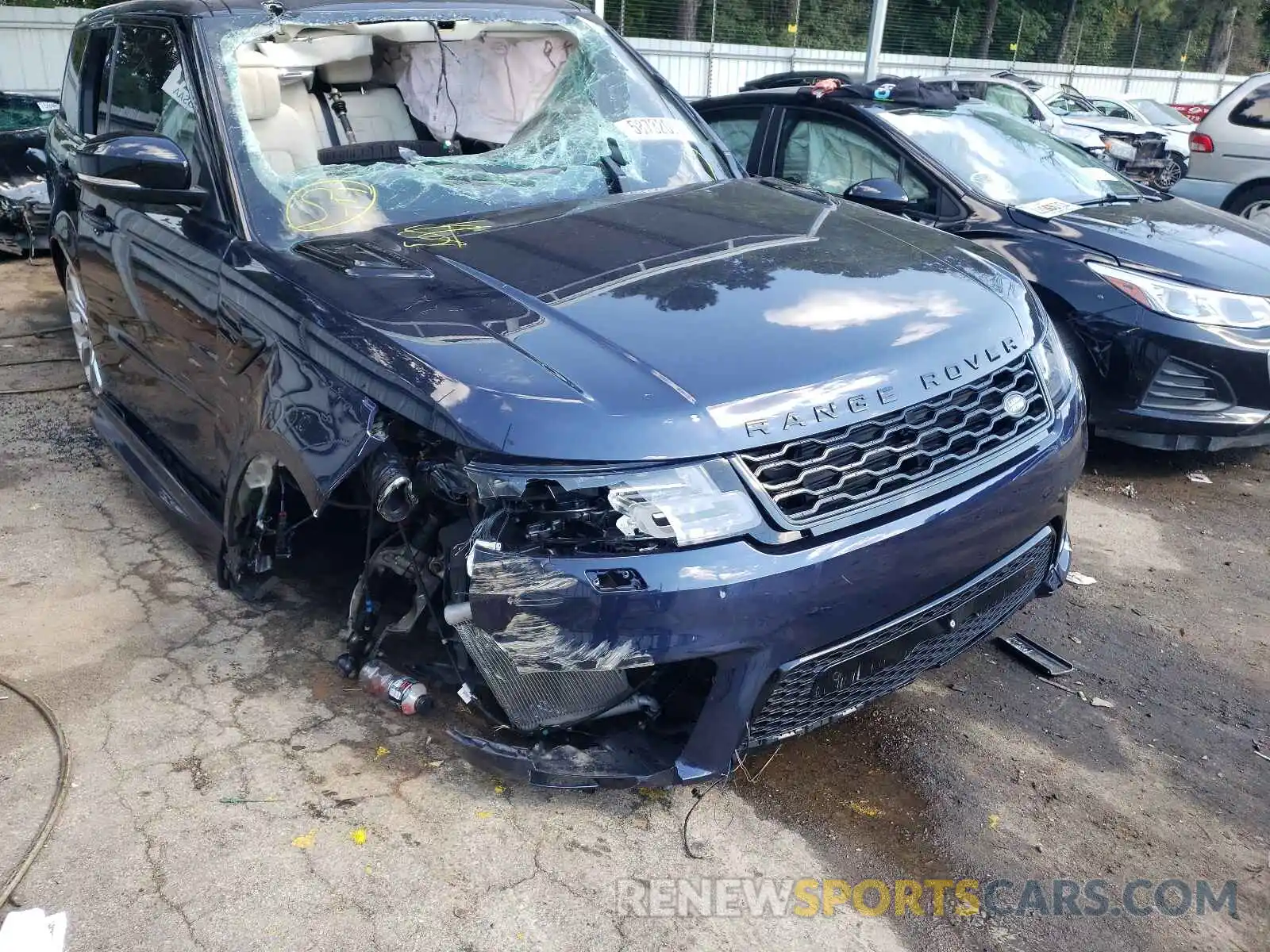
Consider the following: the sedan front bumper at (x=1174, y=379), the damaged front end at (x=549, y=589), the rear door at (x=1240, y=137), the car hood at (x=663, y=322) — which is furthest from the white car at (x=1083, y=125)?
the damaged front end at (x=549, y=589)

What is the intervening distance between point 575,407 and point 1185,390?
11.3 ft

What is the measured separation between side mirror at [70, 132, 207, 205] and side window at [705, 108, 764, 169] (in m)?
3.50

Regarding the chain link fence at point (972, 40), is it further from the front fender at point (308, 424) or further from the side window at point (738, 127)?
the front fender at point (308, 424)

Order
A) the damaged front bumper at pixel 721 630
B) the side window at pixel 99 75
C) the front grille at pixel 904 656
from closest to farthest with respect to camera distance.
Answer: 1. the damaged front bumper at pixel 721 630
2. the front grille at pixel 904 656
3. the side window at pixel 99 75

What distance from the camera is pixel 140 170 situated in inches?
115

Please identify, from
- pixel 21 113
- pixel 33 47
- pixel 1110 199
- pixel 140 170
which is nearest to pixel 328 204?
pixel 140 170

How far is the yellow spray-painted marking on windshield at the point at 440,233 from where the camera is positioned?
2.90 m

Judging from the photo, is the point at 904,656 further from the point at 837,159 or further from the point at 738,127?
the point at 738,127

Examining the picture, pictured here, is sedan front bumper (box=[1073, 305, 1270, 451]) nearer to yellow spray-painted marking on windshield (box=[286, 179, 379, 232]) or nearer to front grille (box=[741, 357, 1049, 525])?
front grille (box=[741, 357, 1049, 525])

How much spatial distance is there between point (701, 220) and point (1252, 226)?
3784 mm

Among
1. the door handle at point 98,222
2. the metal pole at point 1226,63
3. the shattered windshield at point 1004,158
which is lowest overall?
the metal pole at point 1226,63

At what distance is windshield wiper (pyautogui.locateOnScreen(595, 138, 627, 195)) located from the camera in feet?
11.6

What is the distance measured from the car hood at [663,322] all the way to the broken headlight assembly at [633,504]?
5 centimetres

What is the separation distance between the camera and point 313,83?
3.94 meters
